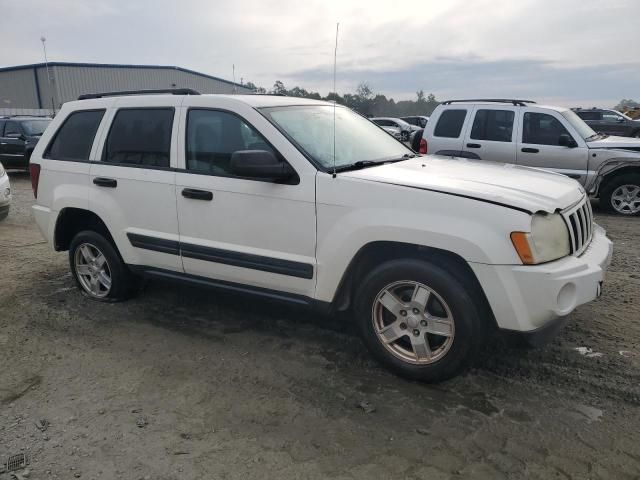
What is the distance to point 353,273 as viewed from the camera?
3.42 metres

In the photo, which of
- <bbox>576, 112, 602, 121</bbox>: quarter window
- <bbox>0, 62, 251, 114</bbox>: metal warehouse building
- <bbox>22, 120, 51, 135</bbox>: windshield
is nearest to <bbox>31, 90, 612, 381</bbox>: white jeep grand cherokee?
<bbox>22, 120, 51, 135</bbox>: windshield

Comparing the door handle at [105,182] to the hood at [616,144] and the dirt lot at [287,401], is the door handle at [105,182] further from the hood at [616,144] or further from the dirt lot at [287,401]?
the hood at [616,144]

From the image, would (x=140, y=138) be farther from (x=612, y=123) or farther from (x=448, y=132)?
(x=612, y=123)

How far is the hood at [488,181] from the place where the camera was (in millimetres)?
2980

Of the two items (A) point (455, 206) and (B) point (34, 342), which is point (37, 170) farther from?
(A) point (455, 206)

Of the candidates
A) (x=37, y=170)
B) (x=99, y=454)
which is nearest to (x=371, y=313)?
(x=99, y=454)

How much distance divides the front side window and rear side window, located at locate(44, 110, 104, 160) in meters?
1.14

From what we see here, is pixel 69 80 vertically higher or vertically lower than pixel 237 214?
higher

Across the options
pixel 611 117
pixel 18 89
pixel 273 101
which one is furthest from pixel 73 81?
pixel 273 101

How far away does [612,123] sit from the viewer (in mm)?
18375

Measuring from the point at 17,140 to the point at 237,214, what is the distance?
1306cm

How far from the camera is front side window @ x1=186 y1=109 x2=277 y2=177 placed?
3.72 m

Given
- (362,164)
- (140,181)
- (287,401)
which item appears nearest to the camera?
(287,401)

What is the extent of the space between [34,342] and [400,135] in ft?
64.4
